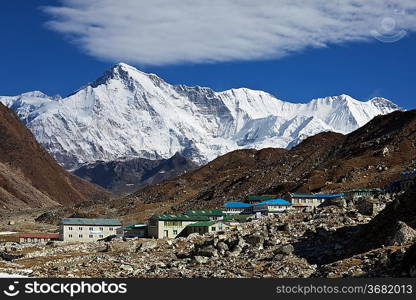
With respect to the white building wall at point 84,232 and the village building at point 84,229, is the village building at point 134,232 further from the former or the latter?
the village building at point 84,229

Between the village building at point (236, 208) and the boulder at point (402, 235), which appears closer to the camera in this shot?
the boulder at point (402, 235)

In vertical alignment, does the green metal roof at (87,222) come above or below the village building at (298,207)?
below

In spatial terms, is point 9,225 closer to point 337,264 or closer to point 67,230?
point 67,230

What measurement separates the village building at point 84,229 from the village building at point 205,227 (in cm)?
Result: 2409

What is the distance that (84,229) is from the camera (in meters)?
132

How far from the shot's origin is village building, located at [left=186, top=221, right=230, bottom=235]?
11019 centimetres

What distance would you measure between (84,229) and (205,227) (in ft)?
99.3

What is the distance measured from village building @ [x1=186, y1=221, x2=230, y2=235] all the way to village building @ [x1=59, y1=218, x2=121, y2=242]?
24.1 metres

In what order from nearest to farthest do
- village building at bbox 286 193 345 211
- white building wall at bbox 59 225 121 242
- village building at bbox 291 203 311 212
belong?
1. white building wall at bbox 59 225 121 242
2. village building at bbox 291 203 311 212
3. village building at bbox 286 193 345 211

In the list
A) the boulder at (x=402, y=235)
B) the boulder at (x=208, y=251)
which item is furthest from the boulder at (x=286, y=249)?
the boulder at (x=402, y=235)

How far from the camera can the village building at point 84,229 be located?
13038cm

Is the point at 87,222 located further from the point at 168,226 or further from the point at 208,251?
the point at 208,251

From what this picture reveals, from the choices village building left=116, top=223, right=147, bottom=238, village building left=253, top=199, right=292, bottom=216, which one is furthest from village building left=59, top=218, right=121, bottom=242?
village building left=253, top=199, right=292, bottom=216

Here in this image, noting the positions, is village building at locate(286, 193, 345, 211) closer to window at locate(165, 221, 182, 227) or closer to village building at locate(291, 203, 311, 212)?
village building at locate(291, 203, 311, 212)
